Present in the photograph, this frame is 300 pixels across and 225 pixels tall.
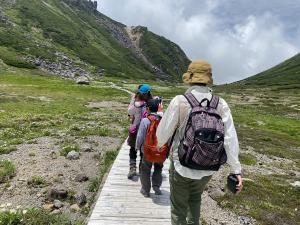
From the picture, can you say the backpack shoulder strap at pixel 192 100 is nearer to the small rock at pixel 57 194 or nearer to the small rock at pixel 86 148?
the small rock at pixel 57 194

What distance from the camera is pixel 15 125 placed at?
33031mm

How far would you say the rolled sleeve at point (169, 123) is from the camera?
859 centimetres

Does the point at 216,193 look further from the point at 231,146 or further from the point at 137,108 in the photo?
the point at 231,146

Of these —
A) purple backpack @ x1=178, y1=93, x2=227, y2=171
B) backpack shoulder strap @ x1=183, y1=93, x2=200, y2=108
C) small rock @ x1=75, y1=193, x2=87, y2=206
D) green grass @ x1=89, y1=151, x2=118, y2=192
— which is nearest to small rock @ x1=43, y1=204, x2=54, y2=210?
small rock @ x1=75, y1=193, x2=87, y2=206

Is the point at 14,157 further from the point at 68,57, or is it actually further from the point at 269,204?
the point at 68,57

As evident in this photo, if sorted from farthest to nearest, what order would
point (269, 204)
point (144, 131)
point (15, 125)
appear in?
1. point (15, 125)
2. point (269, 204)
3. point (144, 131)

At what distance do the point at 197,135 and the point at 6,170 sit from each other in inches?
466

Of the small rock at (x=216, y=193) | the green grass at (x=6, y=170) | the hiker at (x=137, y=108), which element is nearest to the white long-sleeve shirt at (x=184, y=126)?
the hiker at (x=137, y=108)

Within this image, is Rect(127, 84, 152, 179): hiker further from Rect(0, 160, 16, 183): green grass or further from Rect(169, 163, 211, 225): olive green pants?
Rect(169, 163, 211, 225): olive green pants

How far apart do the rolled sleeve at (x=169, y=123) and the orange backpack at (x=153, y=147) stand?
12.9 ft

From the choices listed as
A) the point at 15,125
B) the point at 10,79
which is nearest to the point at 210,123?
the point at 15,125

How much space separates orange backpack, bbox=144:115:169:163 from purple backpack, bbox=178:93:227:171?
173 inches

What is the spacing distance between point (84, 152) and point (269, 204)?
9856 millimetres

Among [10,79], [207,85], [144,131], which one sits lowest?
[10,79]
